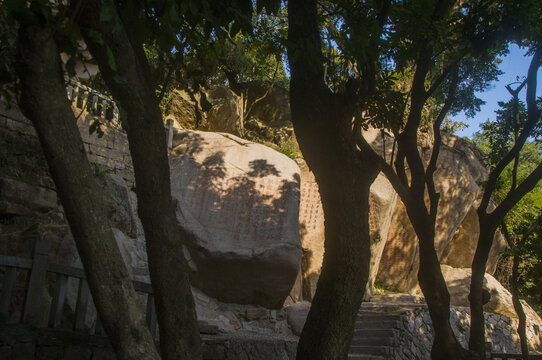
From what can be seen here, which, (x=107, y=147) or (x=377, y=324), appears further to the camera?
(x=107, y=147)

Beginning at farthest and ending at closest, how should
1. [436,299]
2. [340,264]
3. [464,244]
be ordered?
[464,244] → [436,299] → [340,264]

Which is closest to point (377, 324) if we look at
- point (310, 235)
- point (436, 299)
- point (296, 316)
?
point (296, 316)

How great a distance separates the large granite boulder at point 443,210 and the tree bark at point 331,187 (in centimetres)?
1127

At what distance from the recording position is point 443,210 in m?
15.7

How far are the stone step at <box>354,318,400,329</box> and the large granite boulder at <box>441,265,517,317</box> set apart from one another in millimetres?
5678

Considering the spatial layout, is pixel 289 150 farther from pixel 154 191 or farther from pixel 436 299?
pixel 154 191

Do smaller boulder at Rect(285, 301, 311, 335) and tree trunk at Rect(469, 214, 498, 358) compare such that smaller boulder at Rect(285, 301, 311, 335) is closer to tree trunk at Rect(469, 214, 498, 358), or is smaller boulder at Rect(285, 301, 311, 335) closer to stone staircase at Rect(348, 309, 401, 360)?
stone staircase at Rect(348, 309, 401, 360)

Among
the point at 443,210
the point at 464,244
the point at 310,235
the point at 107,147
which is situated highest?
the point at 443,210

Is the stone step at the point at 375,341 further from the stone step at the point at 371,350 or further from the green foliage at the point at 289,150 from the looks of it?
the green foliage at the point at 289,150

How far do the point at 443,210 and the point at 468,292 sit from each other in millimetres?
2421

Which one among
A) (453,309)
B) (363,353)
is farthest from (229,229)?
(453,309)

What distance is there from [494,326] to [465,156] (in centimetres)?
526

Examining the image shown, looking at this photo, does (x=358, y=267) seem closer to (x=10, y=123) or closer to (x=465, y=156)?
(x=10, y=123)

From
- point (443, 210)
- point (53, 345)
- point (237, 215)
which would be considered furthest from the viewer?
point (443, 210)
